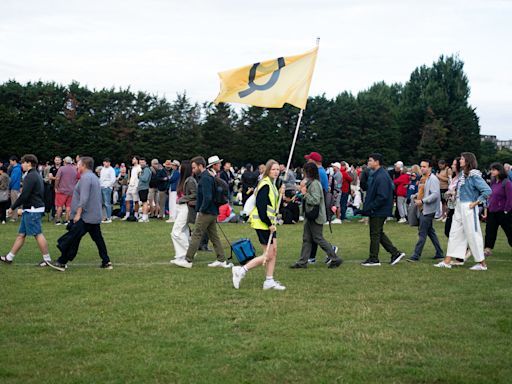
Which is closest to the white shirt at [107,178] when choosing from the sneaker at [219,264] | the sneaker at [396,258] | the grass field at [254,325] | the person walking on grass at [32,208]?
the grass field at [254,325]

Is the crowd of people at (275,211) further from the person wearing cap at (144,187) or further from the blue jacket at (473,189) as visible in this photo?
the person wearing cap at (144,187)

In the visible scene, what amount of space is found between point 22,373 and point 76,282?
4691mm

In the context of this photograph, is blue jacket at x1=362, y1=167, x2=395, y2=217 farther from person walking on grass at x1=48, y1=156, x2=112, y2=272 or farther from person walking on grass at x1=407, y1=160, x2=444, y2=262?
person walking on grass at x1=48, y1=156, x2=112, y2=272

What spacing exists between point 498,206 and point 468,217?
241 centimetres

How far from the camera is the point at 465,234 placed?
12.3 m

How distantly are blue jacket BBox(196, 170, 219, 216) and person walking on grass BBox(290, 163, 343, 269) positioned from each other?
5.53 ft

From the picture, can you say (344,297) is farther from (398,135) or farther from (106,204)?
(398,135)

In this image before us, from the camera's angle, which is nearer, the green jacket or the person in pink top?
the green jacket

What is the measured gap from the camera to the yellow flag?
11797 millimetres

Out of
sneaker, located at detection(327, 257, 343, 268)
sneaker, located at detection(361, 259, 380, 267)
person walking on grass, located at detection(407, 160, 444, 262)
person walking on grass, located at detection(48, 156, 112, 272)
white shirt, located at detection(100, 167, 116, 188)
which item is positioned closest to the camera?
person walking on grass, located at detection(48, 156, 112, 272)

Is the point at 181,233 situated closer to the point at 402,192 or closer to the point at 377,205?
the point at 377,205

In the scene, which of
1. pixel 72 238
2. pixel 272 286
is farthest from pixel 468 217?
pixel 72 238

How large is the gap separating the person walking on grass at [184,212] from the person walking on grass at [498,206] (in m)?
6.32

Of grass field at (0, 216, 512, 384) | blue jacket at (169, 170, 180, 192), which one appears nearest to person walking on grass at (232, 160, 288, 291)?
grass field at (0, 216, 512, 384)
